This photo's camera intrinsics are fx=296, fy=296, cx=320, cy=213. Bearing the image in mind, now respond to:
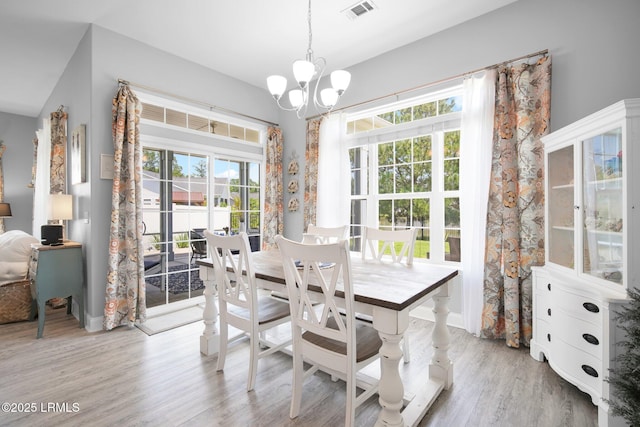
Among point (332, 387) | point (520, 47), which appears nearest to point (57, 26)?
point (332, 387)

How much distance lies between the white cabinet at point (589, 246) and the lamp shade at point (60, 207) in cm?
441

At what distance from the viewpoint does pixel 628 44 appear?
7.01 ft

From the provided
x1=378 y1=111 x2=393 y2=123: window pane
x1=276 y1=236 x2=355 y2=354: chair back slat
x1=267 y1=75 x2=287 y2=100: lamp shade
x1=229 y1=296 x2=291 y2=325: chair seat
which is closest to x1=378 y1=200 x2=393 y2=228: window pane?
x1=378 y1=111 x2=393 y2=123: window pane

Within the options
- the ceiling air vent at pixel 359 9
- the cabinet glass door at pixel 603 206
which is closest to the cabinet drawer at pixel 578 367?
the cabinet glass door at pixel 603 206

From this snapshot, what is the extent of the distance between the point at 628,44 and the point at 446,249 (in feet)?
6.88

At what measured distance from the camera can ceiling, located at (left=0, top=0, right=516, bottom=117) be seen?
2.61 meters

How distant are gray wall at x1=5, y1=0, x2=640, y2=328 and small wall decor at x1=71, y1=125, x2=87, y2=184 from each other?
11cm

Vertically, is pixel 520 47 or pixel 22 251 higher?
pixel 520 47

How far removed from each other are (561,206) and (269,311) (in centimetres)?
227

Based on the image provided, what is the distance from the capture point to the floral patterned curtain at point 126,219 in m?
2.87

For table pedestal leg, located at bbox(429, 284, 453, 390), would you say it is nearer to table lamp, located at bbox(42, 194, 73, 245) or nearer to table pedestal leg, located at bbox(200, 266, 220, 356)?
table pedestal leg, located at bbox(200, 266, 220, 356)

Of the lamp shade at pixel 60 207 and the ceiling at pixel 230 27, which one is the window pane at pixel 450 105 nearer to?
the ceiling at pixel 230 27

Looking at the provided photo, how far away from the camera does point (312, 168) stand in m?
4.05

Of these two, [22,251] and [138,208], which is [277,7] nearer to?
[138,208]
